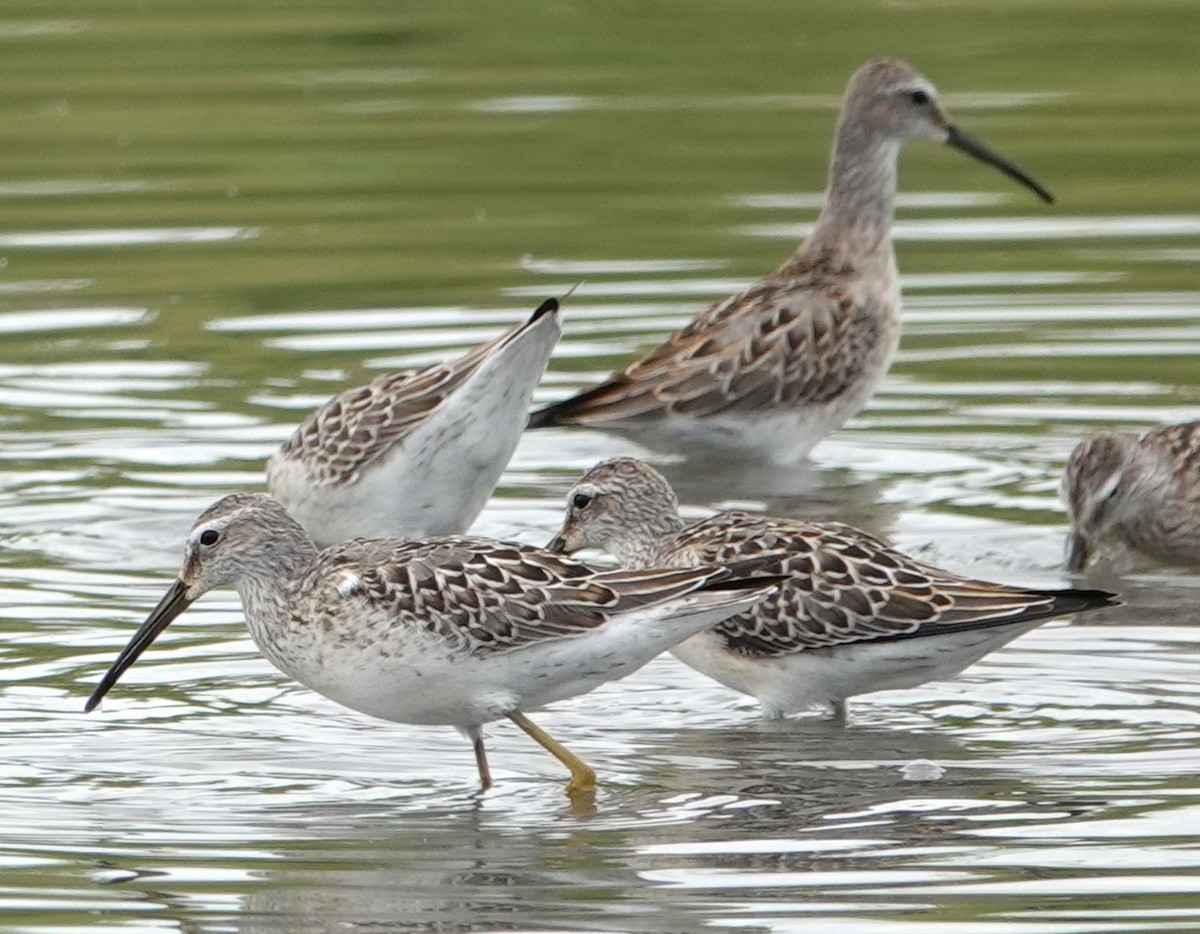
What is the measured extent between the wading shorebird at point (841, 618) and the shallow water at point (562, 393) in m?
0.19

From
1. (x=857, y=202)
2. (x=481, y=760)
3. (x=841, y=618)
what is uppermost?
(x=857, y=202)

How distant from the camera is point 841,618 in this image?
9.15 m

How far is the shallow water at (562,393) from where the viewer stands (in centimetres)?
768

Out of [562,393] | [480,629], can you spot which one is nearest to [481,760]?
[480,629]

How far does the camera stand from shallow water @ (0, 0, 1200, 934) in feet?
25.2

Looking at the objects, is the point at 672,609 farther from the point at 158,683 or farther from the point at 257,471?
the point at 257,471

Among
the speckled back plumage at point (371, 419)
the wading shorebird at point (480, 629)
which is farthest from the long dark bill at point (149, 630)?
the speckled back plumage at point (371, 419)

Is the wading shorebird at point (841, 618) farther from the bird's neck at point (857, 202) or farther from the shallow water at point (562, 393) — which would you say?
the bird's neck at point (857, 202)

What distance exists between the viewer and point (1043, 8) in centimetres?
2208

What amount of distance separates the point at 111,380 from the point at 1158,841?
773cm

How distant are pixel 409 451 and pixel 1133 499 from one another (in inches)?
111

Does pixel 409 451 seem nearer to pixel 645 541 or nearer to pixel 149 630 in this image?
pixel 645 541

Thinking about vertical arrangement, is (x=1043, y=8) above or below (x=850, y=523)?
above

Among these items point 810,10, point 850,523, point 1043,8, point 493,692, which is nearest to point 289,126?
point 810,10
